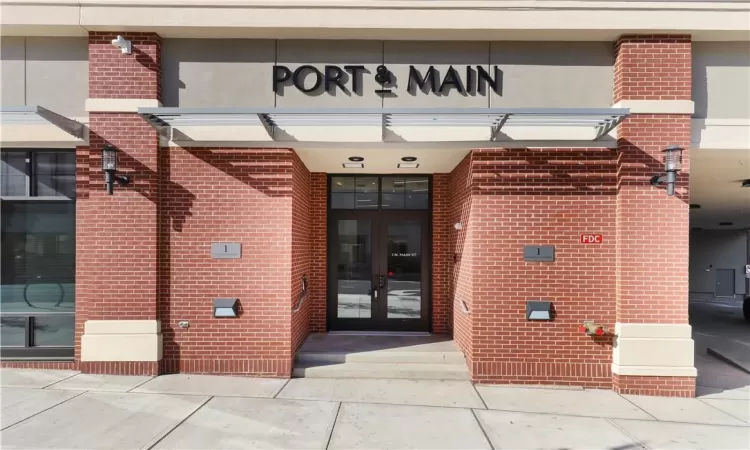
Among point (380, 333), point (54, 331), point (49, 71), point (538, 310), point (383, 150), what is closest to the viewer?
point (538, 310)

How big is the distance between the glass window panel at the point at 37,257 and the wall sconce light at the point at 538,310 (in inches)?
296

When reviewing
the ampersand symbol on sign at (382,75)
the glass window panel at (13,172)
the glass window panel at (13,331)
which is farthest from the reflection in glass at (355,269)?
the glass window panel at (13,172)

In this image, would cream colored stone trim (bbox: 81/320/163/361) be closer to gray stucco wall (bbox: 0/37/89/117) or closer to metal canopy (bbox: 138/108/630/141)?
metal canopy (bbox: 138/108/630/141)

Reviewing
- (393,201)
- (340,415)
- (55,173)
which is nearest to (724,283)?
(393,201)

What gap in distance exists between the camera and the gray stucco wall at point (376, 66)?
22.5ft

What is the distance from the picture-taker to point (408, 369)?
7.05 meters

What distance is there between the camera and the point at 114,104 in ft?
22.2

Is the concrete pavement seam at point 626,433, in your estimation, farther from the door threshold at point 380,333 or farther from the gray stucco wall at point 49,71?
the gray stucco wall at point 49,71

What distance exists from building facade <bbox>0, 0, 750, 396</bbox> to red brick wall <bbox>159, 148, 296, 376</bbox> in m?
0.03

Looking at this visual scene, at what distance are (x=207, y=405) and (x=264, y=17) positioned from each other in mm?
5764

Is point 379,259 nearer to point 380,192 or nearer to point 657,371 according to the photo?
point 380,192

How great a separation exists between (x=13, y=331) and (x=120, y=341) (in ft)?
6.96

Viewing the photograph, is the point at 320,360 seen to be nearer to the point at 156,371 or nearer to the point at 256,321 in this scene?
the point at 256,321

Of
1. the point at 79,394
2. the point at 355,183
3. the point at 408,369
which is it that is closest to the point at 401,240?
the point at 355,183
